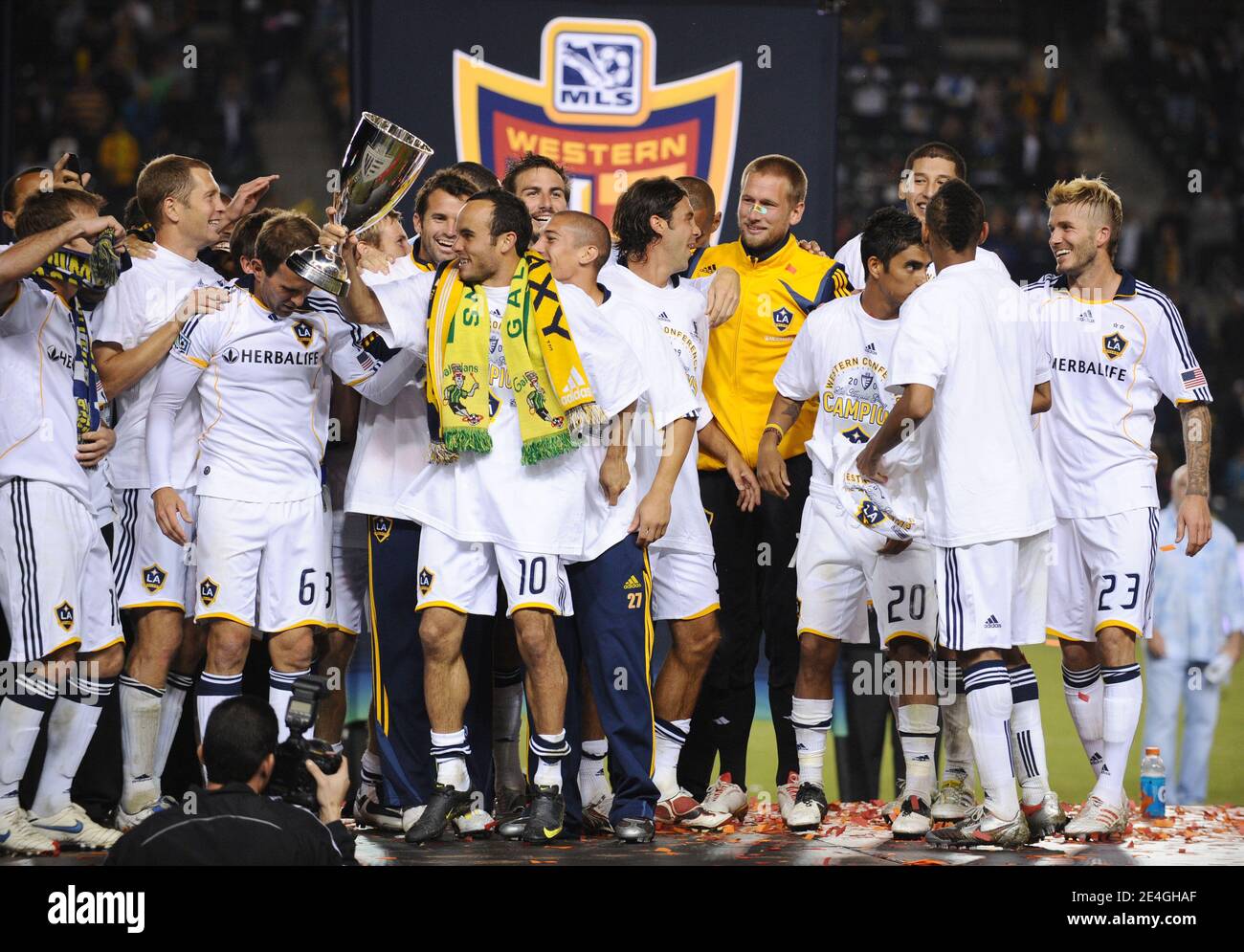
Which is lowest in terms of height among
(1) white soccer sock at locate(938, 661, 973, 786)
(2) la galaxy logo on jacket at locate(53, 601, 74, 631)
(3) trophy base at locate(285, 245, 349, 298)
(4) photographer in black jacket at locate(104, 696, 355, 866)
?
(1) white soccer sock at locate(938, 661, 973, 786)

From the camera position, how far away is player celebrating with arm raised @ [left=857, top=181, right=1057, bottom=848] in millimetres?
4910

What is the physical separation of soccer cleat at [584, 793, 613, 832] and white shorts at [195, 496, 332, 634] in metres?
1.13

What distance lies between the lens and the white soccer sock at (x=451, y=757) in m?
4.96

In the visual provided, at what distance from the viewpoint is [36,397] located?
498cm

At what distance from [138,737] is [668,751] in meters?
1.83

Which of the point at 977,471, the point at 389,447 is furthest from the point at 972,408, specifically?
the point at 389,447

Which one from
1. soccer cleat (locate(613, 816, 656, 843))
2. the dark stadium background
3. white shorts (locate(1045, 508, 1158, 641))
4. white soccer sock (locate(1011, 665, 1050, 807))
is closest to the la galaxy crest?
white shorts (locate(1045, 508, 1158, 641))

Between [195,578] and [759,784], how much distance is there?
12.9 ft

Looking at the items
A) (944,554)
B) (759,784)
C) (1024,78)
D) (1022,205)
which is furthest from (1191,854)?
(1024,78)

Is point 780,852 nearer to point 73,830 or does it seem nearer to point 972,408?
point 972,408

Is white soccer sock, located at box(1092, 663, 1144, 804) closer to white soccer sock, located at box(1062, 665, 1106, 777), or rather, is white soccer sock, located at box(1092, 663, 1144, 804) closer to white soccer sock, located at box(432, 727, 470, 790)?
white soccer sock, located at box(1062, 665, 1106, 777)

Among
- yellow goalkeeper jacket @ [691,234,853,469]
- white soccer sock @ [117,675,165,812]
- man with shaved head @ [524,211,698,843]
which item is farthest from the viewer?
yellow goalkeeper jacket @ [691,234,853,469]

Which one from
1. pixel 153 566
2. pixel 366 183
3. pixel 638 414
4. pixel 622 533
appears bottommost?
pixel 153 566

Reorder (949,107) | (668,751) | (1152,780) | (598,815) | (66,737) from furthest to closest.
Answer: (949,107) → (1152,780) → (668,751) → (598,815) → (66,737)
